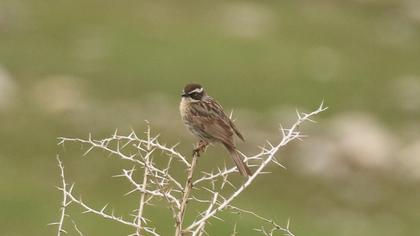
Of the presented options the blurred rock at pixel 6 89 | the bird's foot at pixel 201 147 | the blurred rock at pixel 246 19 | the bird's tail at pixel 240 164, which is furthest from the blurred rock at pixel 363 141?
the bird's tail at pixel 240 164

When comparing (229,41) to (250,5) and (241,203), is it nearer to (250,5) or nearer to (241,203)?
(250,5)

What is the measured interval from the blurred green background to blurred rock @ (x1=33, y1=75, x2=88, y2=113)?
0.13 ft

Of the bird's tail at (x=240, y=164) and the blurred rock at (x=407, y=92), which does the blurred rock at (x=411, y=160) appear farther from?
the bird's tail at (x=240, y=164)

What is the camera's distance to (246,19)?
34.4 meters

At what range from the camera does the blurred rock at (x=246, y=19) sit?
109 feet

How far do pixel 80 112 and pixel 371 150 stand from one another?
5.79 meters

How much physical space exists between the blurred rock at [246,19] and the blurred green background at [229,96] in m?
0.07

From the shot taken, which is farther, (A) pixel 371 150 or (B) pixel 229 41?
(B) pixel 229 41

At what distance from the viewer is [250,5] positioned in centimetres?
3584

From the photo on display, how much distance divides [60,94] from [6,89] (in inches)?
42.9

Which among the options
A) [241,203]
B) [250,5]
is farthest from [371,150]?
[250,5]

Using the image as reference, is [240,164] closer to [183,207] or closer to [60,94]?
[183,207]

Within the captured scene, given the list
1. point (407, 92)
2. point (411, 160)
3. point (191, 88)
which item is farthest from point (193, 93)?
point (407, 92)

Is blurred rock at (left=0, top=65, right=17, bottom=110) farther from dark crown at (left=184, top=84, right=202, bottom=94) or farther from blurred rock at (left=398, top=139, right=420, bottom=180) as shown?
dark crown at (left=184, top=84, right=202, bottom=94)
